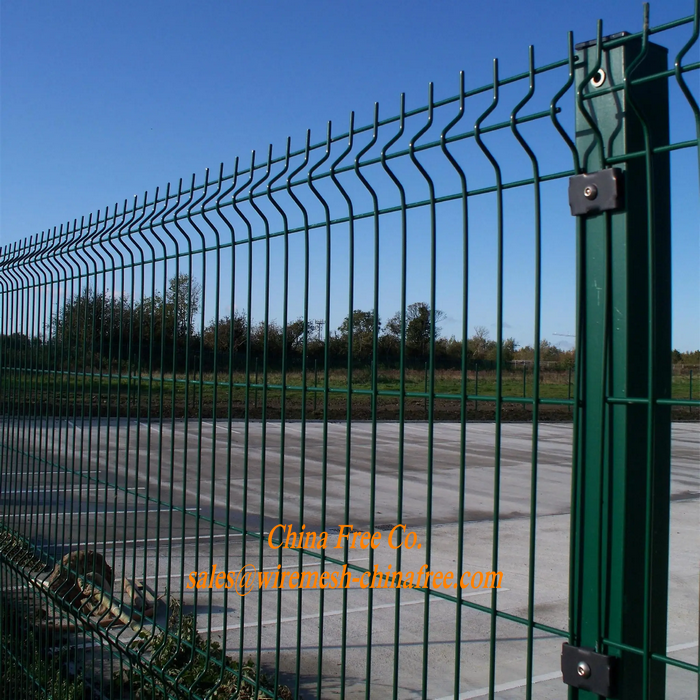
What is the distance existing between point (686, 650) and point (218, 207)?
198 inches

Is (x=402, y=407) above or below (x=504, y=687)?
above

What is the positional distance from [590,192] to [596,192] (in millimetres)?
14

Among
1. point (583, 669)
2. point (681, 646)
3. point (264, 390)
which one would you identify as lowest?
point (681, 646)

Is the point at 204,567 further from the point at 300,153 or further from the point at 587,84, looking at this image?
the point at 587,84

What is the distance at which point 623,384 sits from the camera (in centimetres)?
161

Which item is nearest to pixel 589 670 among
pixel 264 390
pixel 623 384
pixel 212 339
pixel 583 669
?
pixel 583 669

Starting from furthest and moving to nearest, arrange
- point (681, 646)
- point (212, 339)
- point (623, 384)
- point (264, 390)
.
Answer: point (681, 646), point (212, 339), point (264, 390), point (623, 384)

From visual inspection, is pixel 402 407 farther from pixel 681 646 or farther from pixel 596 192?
pixel 681 646

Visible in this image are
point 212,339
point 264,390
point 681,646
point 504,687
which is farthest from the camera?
point 681,646

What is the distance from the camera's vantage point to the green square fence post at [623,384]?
5.27ft

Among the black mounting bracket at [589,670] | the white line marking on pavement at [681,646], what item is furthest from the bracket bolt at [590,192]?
the white line marking on pavement at [681,646]

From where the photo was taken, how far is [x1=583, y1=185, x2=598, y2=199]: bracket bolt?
5.45 ft

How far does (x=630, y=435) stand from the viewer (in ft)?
5.27

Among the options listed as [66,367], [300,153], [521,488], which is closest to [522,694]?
[66,367]
